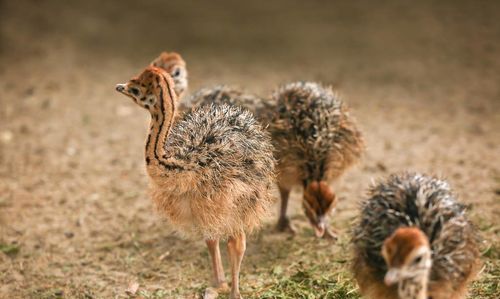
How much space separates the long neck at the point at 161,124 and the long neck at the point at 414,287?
1.64 metres

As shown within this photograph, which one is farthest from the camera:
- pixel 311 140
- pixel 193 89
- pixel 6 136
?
pixel 193 89

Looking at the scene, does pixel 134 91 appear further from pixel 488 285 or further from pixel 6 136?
pixel 6 136

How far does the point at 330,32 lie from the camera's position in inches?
410

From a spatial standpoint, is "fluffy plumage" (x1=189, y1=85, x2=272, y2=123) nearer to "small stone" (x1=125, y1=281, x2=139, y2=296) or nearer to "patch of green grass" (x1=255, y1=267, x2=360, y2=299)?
"patch of green grass" (x1=255, y1=267, x2=360, y2=299)

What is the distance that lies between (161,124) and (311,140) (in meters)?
1.65

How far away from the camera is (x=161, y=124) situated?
14.2 ft

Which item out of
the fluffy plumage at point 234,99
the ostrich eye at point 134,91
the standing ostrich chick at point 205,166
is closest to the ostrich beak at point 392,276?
the standing ostrich chick at point 205,166

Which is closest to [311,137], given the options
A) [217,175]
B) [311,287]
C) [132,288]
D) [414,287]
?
[311,287]

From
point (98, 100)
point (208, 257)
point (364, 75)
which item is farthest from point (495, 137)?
point (98, 100)

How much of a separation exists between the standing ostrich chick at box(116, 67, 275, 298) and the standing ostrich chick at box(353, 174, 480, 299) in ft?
2.73

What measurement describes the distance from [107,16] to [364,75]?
461cm

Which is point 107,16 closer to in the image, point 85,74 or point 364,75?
point 85,74

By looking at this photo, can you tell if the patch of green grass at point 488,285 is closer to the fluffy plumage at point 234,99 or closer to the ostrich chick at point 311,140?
the ostrich chick at point 311,140

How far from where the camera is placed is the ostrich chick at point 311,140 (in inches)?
219
